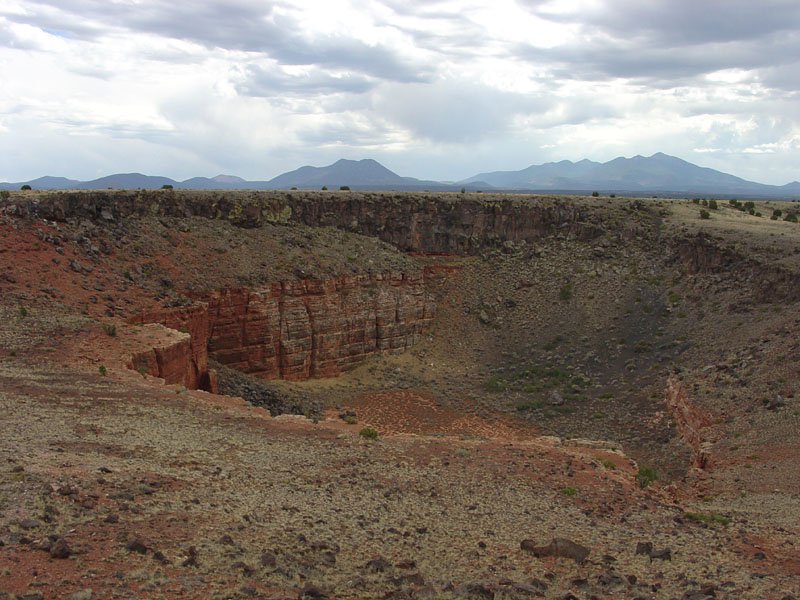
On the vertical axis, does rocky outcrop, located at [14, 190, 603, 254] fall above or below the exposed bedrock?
above

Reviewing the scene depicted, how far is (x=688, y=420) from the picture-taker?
2786cm

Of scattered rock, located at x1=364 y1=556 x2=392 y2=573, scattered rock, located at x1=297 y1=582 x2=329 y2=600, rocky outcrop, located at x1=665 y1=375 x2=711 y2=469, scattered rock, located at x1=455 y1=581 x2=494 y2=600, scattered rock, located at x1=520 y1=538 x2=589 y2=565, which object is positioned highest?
scattered rock, located at x1=297 y1=582 x2=329 y2=600

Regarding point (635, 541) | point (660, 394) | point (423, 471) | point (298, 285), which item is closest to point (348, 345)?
point (298, 285)

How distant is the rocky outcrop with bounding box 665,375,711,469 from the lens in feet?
78.7

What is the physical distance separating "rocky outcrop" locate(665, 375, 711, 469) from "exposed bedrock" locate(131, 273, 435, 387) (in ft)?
58.2

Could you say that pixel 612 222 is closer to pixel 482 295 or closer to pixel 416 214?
pixel 482 295

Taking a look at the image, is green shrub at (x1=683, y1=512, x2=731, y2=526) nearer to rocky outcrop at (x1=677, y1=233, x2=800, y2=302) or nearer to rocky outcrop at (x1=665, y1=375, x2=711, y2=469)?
rocky outcrop at (x1=665, y1=375, x2=711, y2=469)

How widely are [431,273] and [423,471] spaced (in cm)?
3250

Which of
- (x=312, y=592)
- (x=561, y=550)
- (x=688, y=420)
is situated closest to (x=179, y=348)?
(x=312, y=592)

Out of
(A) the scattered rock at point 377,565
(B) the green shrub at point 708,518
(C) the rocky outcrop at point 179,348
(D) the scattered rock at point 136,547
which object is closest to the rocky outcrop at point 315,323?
(C) the rocky outcrop at point 179,348

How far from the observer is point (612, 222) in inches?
1969

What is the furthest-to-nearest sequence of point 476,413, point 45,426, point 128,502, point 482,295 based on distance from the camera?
point 482,295 → point 476,413 → point 45,426 → point 128,502

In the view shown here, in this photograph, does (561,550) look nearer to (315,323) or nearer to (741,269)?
(315,323)

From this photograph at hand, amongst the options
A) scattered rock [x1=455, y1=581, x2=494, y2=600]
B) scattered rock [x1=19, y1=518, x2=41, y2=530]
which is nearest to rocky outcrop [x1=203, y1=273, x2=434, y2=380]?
scattered rock [x1=19, y1=518, x2=41, y2=530]
